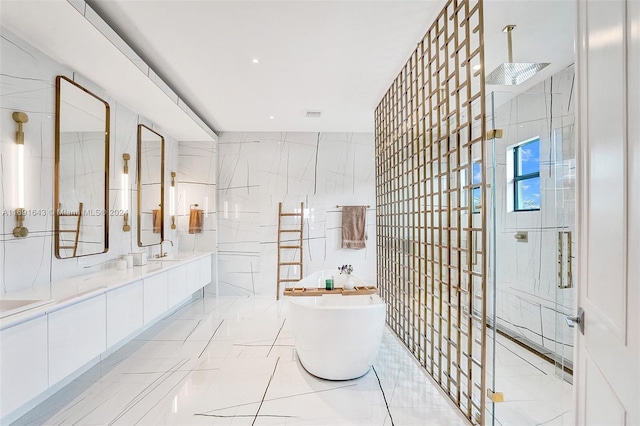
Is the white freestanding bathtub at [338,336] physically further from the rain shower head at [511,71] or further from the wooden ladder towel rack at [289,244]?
the wooden ladder towel rack at [289,244]

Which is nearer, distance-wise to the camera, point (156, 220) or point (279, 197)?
point (156, 220)

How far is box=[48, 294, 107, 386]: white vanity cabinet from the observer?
1.87 m

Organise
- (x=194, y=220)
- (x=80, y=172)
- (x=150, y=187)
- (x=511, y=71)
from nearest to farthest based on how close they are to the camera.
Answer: (x=511, y=71) < (x=80, y=172) < (x=150, y=187) < (x=194, y=220)

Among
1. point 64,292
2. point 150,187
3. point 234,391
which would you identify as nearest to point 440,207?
point 234,391

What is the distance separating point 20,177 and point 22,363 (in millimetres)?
1285

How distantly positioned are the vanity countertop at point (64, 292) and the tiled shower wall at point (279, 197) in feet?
6.68

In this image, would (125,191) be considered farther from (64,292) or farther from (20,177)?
(64,292)

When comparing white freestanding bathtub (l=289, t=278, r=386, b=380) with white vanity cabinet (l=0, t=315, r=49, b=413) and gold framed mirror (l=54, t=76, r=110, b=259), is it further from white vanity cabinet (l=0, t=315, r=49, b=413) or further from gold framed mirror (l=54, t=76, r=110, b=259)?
gold framed mirror (l=54, t=76, r=110, b=259)

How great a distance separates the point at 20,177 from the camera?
221cm

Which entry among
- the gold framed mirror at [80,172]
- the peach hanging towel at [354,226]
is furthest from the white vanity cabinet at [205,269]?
the peach hanging towel at [354,226]

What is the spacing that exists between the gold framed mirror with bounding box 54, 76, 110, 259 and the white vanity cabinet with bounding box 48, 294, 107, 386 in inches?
28.5

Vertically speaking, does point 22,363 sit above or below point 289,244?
below

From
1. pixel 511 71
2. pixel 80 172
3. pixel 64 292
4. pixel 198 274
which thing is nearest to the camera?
pixel 64 292

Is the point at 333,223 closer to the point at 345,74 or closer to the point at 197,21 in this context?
the point at 345,74
